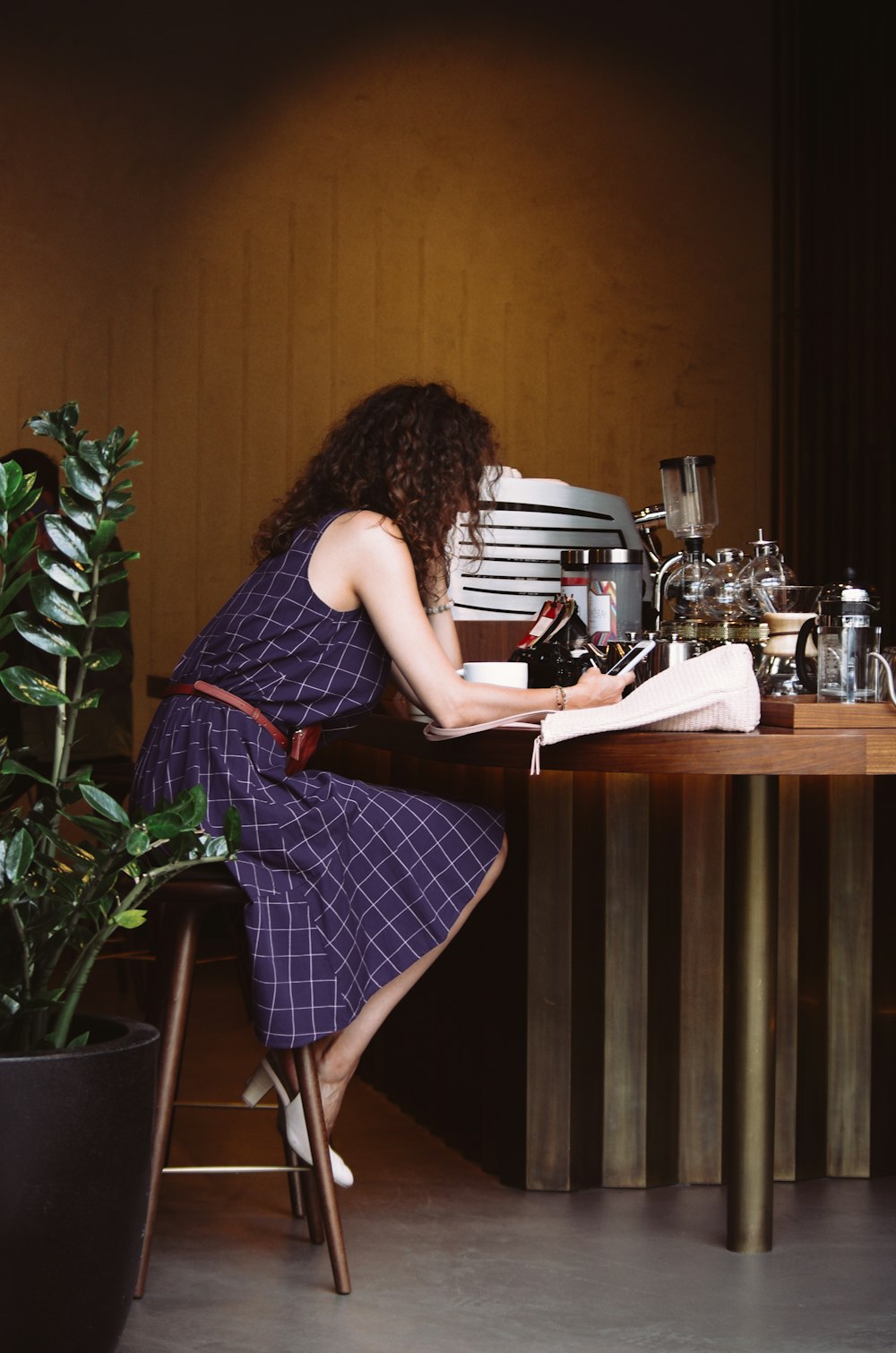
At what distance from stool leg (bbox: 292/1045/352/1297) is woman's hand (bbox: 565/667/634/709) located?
2.10 feet

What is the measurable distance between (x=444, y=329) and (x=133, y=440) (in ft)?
14.2

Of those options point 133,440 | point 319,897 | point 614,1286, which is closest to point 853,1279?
point 614,1286

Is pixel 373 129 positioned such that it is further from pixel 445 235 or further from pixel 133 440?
pixel 133 440

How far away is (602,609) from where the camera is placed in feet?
8.50

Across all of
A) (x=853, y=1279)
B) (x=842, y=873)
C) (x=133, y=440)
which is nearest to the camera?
(x=133, y=440)

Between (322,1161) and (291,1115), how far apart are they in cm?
16

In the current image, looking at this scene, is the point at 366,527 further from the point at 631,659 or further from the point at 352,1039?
the point at 352,1039

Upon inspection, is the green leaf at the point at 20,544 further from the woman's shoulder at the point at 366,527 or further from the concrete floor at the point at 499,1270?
the concrete floor at the point at 499,1270

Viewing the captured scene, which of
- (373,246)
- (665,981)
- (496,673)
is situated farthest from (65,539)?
(373,246)

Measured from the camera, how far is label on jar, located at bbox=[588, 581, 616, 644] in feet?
8.45

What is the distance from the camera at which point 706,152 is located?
6.33 meters

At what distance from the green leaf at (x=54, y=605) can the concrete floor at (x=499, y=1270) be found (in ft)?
3.09

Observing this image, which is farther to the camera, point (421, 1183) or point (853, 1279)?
point (421, 1183)

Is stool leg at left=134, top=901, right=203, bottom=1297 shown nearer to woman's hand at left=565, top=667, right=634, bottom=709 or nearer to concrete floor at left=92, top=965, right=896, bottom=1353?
concrete floor at left=92, top=965, right=896, bottom=1353
